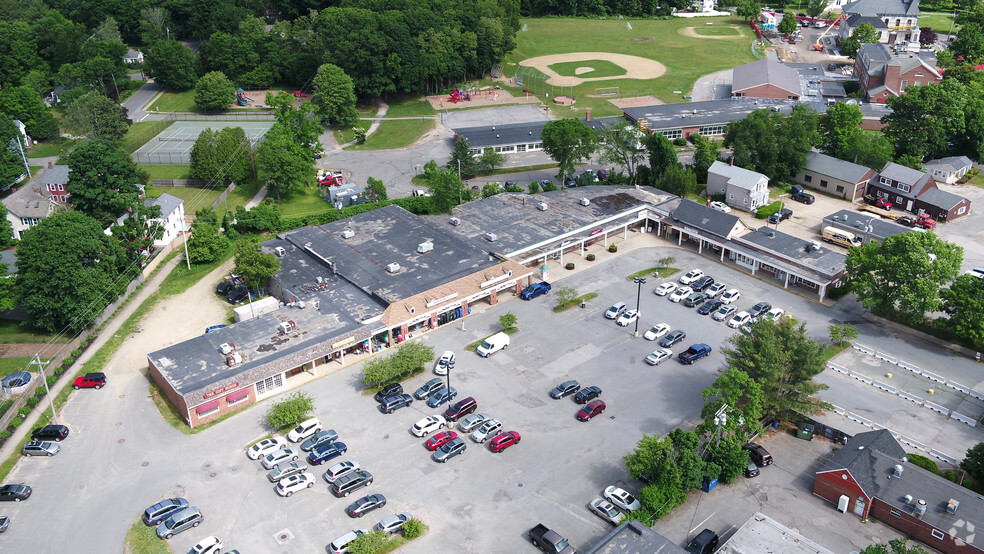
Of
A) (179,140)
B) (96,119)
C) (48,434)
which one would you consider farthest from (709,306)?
(96,119)

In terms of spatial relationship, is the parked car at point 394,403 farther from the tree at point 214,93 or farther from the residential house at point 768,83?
the residential house at point 768,83

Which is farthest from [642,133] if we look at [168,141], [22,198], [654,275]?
[22,198]

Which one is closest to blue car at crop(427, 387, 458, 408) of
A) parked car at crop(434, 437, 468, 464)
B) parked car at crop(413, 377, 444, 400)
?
parked car at crop(413, 377, 444, 400)

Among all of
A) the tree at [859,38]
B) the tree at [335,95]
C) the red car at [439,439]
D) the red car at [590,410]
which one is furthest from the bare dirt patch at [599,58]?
→ the red car at [439,439]

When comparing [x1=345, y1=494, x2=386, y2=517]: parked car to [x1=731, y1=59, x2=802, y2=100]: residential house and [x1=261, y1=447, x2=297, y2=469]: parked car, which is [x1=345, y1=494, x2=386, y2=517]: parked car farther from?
[x1=731, y1=59, x2=802, y2=100]: residential house

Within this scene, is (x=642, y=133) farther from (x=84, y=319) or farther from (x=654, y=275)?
(x=84, y=319)

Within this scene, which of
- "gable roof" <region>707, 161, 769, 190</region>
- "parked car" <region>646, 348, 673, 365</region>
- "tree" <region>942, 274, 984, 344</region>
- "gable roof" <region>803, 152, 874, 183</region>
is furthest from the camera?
"gable roof" <region>803, 152, 874, 183</region>

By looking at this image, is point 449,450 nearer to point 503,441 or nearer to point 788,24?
point 503,441
